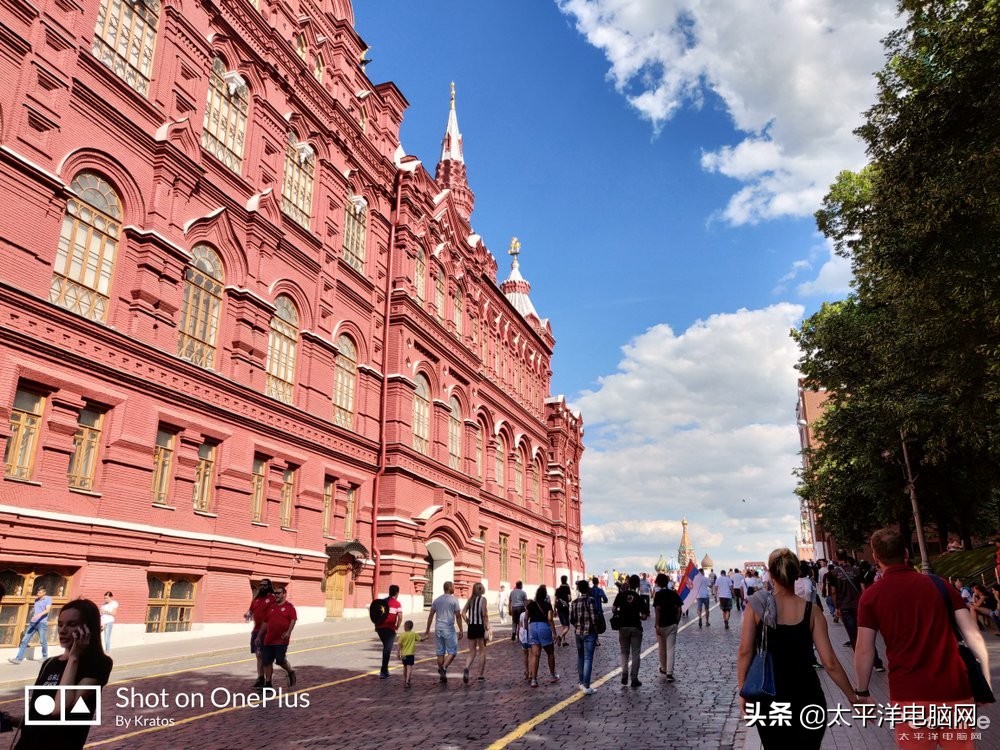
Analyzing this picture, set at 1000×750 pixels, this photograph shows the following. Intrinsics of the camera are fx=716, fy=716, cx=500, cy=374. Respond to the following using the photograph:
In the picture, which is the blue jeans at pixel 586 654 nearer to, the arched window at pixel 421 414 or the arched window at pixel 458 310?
the arched window at pixel 421 414

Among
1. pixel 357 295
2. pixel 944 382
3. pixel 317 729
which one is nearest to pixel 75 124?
pixel 357 295

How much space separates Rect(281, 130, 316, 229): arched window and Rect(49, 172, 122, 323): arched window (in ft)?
23.8

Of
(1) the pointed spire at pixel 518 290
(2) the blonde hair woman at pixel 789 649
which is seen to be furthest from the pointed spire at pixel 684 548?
(2) the blonde hair woman at pixel 789 649

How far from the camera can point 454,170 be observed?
4534 centimetres

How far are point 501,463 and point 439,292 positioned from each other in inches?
484

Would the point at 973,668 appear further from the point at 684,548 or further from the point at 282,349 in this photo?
the point at 684,548

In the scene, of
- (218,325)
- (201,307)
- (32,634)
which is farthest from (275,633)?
(218,325)

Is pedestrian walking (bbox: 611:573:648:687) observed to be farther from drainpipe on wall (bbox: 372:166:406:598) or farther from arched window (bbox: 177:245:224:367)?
drainpipe on wall (bbox: 372:166:406:598)

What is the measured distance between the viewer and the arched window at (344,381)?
1064 inches

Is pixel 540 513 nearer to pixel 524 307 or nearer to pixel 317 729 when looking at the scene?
pixel 524 307

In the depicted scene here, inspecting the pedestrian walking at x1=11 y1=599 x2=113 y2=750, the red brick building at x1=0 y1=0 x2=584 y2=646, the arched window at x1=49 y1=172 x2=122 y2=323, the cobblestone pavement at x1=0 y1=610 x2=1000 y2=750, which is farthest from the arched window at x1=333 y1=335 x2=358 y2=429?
the pedestrian walking at x1=11 y1=599 x2=113 y2=750

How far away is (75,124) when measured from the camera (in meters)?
17.6

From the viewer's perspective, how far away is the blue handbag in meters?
4.32

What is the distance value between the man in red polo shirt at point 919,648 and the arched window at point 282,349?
21.0 m
